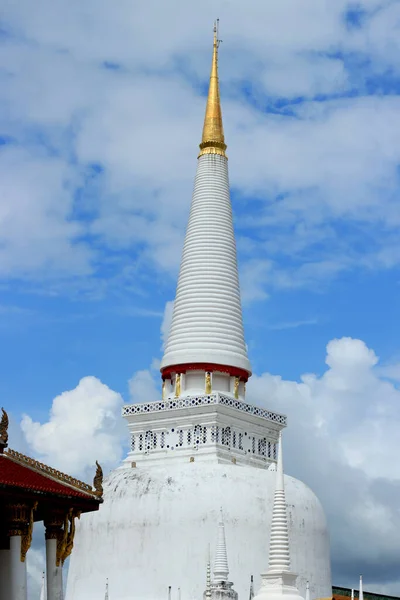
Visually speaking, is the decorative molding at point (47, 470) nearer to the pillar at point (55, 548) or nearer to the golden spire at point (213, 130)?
the pillar at point (55, 548)

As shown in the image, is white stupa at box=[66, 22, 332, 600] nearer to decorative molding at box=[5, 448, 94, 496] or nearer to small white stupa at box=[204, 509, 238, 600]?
small white stupa at box=[204, 509, 238, 600]

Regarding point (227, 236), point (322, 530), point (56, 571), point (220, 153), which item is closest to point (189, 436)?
point (322, 530)

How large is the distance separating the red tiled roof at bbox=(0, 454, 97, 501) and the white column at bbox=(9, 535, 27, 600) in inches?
57.3

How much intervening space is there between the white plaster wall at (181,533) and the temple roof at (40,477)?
1038 inches

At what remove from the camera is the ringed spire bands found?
6738 cm

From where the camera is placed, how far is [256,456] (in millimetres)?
66375

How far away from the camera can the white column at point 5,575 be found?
1240 inches

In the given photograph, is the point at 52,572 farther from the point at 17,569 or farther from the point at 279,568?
the point at 279,568

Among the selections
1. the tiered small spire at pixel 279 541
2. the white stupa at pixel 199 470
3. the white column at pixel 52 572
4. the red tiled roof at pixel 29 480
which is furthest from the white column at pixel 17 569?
the white stupa at pixel 199 470

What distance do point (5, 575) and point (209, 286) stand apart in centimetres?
3881

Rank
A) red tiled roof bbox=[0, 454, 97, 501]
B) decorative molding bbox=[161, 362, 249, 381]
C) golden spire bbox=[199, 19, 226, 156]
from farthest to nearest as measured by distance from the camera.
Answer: golden spire bbox=[199, 19, 226, 156] → decorative molding bbox=[161, 362, 249, 381] → red tiled roof bbox=[0, 454, 97, 501]

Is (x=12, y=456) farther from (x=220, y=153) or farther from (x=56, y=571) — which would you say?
(x=220, y=153)

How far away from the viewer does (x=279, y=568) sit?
44.8 metres

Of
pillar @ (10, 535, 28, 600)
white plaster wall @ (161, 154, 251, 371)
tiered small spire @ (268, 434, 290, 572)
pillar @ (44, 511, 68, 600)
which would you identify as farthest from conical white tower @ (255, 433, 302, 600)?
white plaster wall @ (161, 154, 251, 371)
